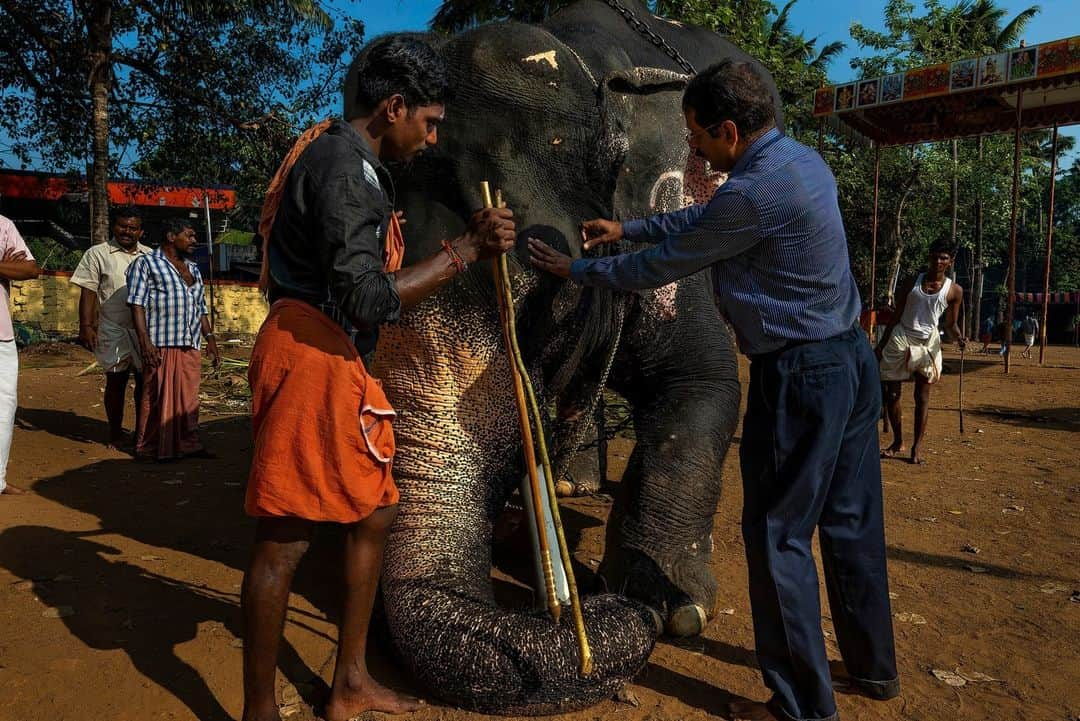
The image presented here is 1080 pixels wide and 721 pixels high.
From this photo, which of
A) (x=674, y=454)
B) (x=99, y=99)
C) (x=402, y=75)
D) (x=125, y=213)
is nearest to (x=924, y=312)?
(x=674, y=454)

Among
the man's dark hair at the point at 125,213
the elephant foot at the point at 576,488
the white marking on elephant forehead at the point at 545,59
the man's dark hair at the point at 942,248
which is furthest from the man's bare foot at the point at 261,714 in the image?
the man's dark hair at the point at 942,248

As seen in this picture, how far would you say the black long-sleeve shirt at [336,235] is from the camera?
6.82 ft

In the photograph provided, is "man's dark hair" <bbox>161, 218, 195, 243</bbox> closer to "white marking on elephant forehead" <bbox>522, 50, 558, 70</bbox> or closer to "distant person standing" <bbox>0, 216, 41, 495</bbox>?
"distant person standing" <bbox>0, 216, 41, 495</bbox>

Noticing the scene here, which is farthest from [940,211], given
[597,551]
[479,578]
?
[479,578]

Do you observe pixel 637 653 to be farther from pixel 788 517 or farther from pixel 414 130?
pixel 414 130

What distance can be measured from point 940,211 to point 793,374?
26083 millimetres

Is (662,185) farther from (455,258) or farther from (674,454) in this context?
(455,258)

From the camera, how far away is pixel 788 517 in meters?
2.45

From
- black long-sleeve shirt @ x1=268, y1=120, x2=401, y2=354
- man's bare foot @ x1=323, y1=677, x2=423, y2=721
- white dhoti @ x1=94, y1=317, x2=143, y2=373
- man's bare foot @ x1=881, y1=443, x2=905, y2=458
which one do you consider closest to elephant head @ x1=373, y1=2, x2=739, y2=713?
man's bare foot @ x1=323, y1=677, x2=423, y2=721

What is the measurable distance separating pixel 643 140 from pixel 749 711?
2.19m

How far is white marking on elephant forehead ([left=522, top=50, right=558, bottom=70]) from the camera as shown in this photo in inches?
126

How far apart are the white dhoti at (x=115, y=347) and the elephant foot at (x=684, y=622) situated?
4.96 m

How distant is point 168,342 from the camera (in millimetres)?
6250

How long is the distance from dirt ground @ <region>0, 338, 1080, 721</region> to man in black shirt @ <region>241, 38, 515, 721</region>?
0.55m
